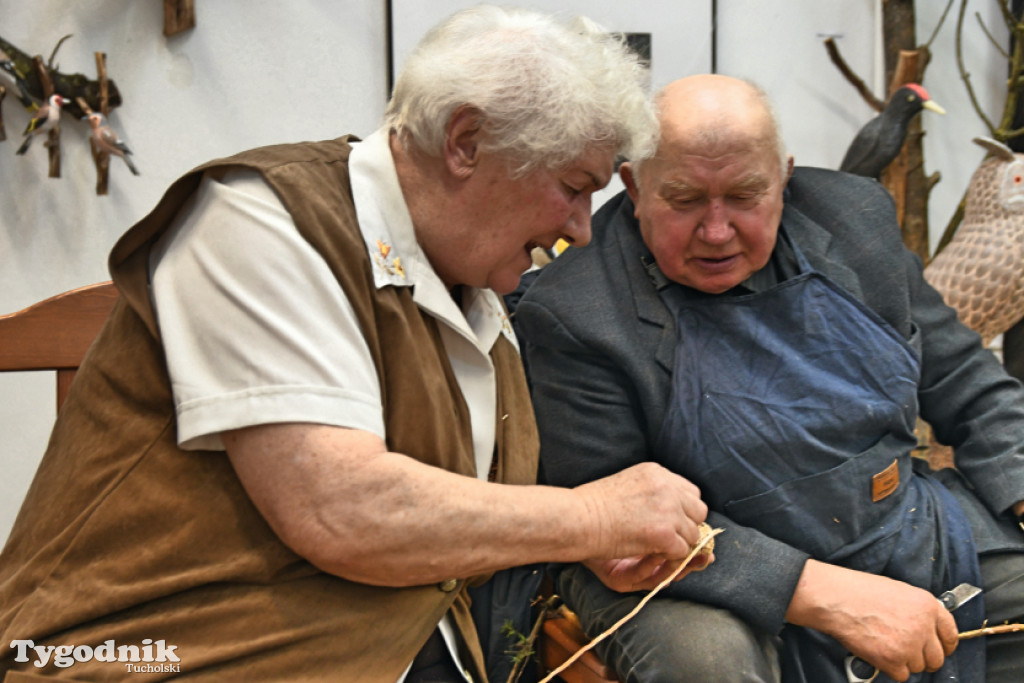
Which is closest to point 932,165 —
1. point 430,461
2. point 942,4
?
point 942,4

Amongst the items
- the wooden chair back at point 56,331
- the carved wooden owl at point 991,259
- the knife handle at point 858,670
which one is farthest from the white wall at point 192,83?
the knife handle at point 858,670

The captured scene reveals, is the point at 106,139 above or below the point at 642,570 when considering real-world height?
above

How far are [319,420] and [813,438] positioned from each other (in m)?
0.80

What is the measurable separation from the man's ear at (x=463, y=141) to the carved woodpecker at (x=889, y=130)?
5.71ft

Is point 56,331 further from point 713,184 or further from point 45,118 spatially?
point 713,184

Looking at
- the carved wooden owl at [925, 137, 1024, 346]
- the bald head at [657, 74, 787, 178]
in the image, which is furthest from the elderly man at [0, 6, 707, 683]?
the carved wooden owl at [925, 137, 1024, 346]

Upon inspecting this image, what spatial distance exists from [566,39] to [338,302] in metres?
0.46

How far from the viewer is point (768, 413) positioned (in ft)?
4.43

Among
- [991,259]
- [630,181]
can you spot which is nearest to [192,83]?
[630,181]

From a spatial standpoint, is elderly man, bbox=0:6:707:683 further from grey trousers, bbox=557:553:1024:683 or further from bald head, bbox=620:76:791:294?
bald head, bbox=620:76:791:294

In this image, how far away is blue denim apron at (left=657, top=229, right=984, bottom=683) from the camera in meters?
1.34

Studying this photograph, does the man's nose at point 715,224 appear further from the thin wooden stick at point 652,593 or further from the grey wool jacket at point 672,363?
the thin wooden stick at point 652,593

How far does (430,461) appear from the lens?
1.09 m

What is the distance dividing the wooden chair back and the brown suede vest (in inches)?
16.7
